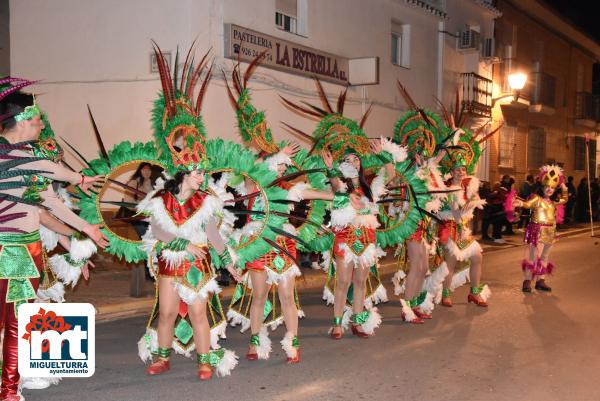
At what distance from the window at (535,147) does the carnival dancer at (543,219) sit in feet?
→ 54.6

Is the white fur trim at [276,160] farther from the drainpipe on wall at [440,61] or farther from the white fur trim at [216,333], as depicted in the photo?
the drainpipe on wall at [440,61]

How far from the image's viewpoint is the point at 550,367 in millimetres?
5766

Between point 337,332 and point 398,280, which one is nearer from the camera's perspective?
point 337,332

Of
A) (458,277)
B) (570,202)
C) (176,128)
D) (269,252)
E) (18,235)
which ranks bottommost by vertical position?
(458,277)

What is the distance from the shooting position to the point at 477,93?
20.7 m

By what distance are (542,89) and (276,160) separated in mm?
22967

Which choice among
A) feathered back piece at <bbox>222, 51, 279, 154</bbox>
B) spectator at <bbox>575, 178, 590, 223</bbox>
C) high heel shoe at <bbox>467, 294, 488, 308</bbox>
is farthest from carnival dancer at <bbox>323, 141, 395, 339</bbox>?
spectator at <bbox>575, 178, 590, 223</bbox>

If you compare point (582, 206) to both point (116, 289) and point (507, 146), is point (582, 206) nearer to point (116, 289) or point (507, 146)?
point (507, 146)

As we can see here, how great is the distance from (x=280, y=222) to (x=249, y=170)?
1.73 feet

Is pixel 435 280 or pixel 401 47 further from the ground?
pixel 401 47

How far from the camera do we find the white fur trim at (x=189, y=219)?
4934mm

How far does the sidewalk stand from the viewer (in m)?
8.07

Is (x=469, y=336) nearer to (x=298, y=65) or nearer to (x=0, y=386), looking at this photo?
(x=0, y=386)

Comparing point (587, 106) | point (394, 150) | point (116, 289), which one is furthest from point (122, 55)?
point (587, 106)
